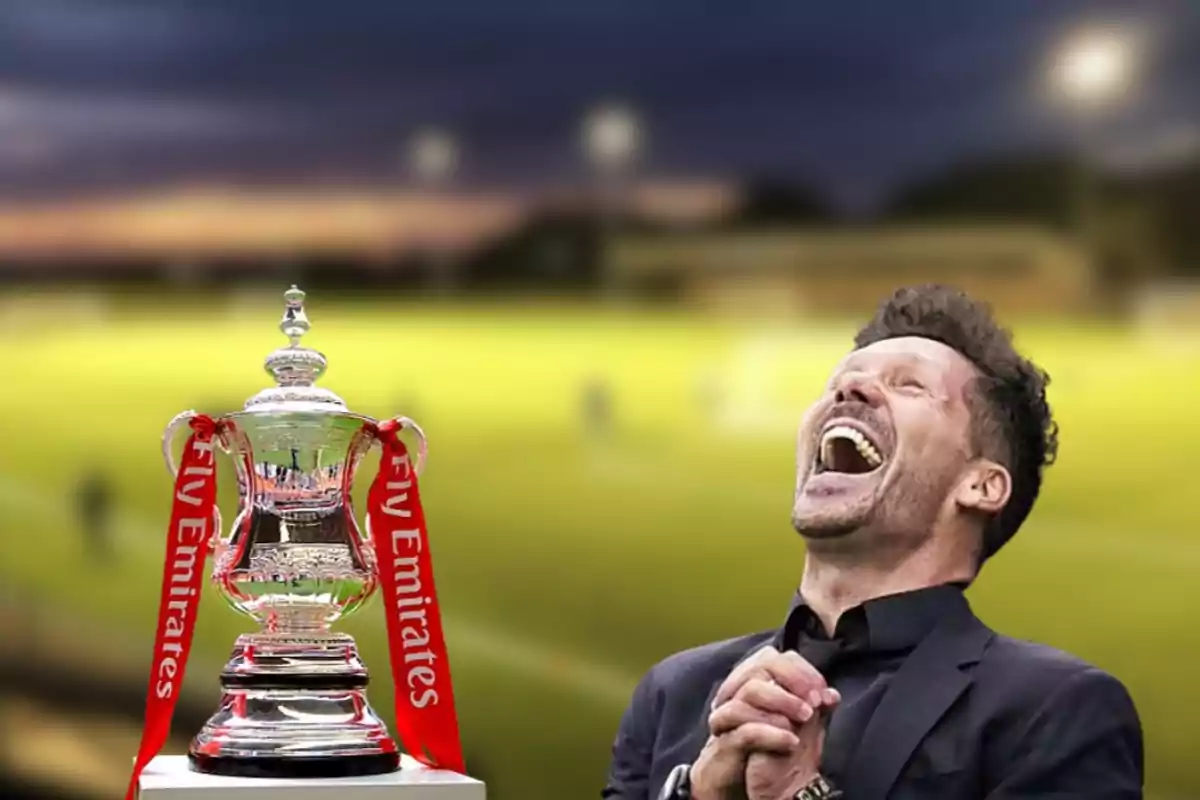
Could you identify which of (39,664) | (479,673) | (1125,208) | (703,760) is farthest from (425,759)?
(1125,208)

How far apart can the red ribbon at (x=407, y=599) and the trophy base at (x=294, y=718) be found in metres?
0.07

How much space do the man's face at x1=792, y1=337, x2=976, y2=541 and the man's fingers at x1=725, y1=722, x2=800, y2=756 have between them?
281mm

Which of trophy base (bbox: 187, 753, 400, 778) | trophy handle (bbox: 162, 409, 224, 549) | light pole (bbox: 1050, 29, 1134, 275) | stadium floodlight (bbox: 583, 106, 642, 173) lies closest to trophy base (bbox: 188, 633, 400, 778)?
trophy base (bbox: 187, 753, 400, 778)

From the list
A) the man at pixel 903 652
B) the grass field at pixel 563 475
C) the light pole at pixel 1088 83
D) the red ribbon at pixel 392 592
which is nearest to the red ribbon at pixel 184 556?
the red ribbon at pixel 392 592

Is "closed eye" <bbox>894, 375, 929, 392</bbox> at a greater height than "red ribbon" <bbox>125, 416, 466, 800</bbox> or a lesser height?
greater

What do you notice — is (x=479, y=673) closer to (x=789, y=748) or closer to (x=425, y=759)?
(x=425, y=759)

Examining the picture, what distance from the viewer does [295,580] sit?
205cm

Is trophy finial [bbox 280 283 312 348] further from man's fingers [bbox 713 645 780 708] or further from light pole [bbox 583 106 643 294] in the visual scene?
light pole [bbox 583 106 643 294]

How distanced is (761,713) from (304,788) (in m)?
0.45

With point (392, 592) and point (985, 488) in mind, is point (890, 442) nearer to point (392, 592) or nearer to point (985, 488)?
point (985, 488)

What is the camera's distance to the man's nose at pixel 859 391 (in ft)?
6.94

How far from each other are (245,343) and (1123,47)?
1725 millimetres

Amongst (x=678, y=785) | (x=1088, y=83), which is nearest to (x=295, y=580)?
(x=678, y=785)

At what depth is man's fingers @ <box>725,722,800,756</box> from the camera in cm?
186
